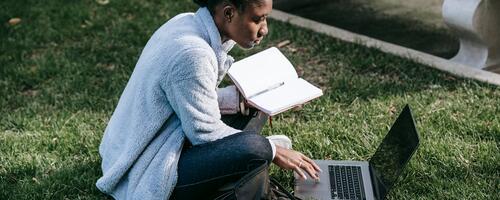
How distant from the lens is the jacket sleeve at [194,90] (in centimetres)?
312

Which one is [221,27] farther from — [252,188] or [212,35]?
[252,188]

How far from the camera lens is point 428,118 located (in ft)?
Result: 14.4

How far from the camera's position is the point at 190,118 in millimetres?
3137

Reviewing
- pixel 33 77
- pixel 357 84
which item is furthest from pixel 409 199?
pixel 33 77

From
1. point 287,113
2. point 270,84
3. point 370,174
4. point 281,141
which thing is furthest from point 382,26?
point 270,84

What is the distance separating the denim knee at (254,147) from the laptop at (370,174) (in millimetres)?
406

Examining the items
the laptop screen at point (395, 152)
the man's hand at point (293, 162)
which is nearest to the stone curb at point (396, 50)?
the laptop screen at point (395, 152)

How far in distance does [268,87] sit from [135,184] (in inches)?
29.5

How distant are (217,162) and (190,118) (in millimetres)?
220

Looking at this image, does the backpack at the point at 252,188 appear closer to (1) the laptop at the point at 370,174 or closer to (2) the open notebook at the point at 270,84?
(1) the laptop at the point at 370,174

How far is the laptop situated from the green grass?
167 millimetres

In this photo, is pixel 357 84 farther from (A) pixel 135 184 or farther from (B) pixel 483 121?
(A) pixel 135 184

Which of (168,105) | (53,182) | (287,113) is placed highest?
(168,105)

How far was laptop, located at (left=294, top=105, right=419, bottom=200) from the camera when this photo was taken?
336 centimetres
